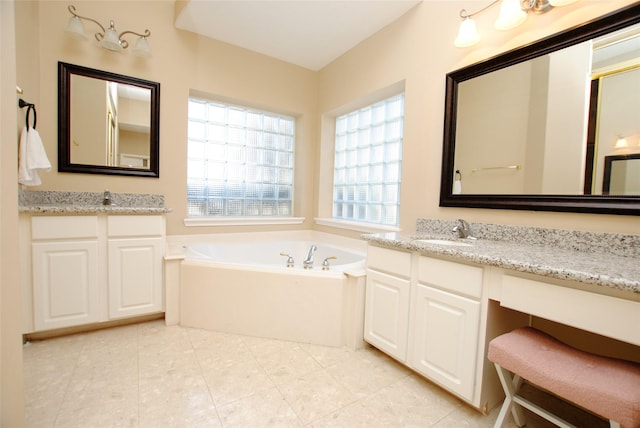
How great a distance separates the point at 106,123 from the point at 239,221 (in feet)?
4.45

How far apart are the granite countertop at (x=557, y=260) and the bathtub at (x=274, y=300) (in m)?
0.53

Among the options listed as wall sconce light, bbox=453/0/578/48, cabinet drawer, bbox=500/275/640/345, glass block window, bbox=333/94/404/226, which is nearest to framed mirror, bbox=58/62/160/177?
glass block window, bbox=333/94/404/226

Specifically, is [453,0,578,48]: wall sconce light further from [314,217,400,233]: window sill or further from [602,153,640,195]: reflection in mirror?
[314,217,400,233]: window sill

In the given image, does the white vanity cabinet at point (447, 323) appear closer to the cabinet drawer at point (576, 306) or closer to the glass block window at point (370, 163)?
the cabinet drawer at point (576, 306)

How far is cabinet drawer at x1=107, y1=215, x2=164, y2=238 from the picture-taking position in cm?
194

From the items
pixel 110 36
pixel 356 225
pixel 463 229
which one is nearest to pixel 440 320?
pixel 463 229

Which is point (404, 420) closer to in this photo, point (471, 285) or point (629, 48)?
point (471, 285)

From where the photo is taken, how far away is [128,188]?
238 centimetres

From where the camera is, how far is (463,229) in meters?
1.75

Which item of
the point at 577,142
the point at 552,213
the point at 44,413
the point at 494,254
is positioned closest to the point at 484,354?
the point at 494,254

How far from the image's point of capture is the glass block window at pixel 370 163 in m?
2.55

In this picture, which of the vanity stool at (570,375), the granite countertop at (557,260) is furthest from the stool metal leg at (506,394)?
the granite countertop at (557,260)

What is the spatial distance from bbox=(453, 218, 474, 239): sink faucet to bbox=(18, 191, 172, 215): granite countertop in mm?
1998

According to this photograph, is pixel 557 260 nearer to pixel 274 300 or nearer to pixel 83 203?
pixel 274 300
